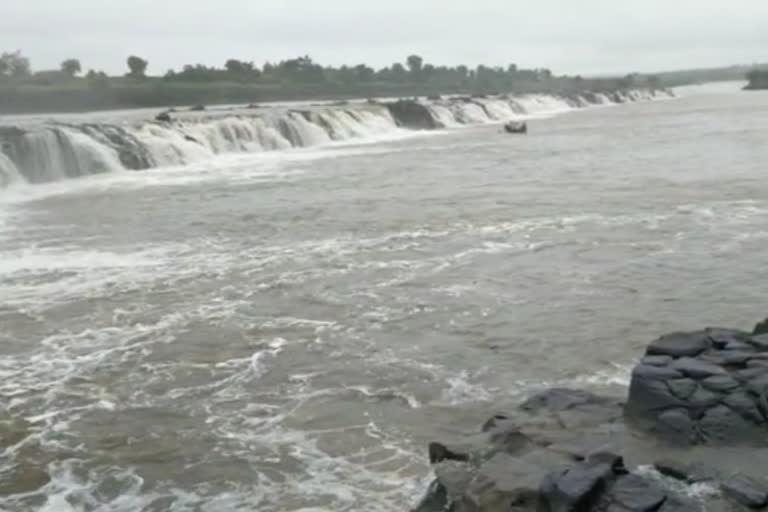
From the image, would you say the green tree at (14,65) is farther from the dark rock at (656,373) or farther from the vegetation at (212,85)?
the dark rock at (656,373)

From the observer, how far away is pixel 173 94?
85.5 metres

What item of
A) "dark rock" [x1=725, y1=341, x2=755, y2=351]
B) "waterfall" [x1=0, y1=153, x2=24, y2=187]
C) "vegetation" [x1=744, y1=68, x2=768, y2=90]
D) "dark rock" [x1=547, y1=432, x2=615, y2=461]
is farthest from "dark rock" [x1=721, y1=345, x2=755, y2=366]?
"vegetation" [x1=744, y1=68, x2=768, y2=90]

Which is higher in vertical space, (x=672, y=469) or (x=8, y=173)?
(x=8, y=173)

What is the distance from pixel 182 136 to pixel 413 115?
25674mm

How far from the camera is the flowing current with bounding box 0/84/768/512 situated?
7.00m

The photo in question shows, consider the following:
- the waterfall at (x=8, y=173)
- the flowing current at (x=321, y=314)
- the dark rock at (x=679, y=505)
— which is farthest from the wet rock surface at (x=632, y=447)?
the waterfall at (x=8, y=173)

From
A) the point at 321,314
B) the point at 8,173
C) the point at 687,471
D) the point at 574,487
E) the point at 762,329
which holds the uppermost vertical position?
the point at 8,173

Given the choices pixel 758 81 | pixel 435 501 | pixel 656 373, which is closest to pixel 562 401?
pixel 656 373

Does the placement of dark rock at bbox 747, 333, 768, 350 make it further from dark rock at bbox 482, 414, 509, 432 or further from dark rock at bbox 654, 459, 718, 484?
dark rock at bbox 482, 414, 509, 432

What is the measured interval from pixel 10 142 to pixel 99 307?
20.0 metres

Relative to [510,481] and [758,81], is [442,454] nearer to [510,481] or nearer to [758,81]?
[510,481]

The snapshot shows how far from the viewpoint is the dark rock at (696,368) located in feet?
21.5

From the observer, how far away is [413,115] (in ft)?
195

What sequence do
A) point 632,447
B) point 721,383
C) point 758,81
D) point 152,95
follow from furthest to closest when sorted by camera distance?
point 758,81 → point 152,95 → point 721,383 → point 632,447
